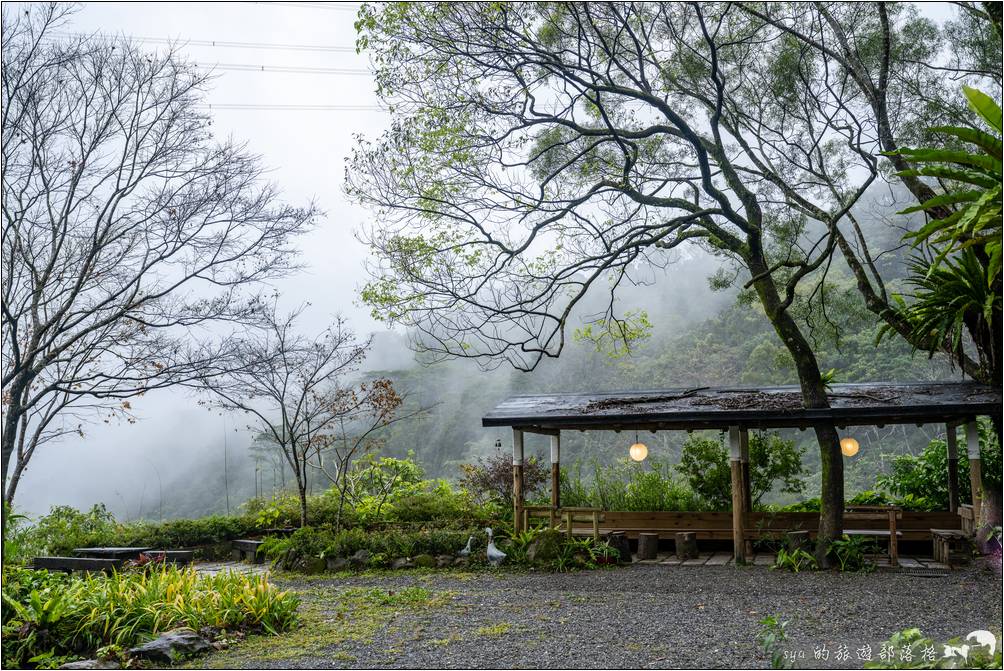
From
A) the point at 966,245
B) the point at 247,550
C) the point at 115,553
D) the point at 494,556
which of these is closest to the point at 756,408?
the point at 494,556

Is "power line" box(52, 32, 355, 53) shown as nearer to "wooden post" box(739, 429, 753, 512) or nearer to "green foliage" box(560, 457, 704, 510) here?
"green foliage" box(560, 457, 704, 510)

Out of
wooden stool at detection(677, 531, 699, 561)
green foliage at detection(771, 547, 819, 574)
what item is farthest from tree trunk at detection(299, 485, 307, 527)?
green foliage at detection(771, 547, 819, 574)

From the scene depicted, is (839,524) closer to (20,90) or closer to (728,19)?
(728,19)

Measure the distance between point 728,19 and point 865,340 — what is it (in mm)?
16264

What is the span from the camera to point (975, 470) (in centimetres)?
944

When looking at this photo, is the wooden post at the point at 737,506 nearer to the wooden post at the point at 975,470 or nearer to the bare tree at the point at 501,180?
the bare tree at the point at 501,180

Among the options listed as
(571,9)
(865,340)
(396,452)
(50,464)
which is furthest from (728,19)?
(50,464)

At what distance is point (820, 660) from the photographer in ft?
15.3

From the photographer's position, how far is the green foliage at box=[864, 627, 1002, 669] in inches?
152

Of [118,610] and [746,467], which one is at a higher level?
[746,467]

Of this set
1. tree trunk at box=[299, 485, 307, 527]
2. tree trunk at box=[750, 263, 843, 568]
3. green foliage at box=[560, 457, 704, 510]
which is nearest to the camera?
tree trunk at box=[750, 263, 843, 568]

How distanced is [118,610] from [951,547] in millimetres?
8661

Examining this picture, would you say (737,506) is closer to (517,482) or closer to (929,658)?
(517,482)

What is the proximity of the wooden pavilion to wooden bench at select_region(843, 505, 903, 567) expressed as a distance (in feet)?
1.48
